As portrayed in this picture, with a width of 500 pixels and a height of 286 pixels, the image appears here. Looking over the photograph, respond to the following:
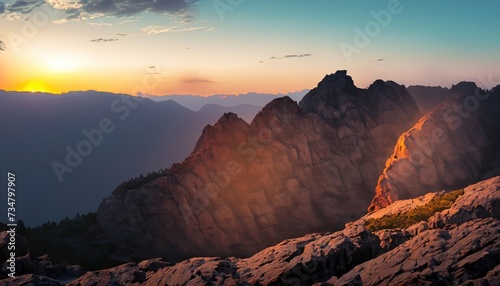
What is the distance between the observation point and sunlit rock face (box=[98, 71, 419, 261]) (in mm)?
80688

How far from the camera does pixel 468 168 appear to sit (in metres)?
89.2

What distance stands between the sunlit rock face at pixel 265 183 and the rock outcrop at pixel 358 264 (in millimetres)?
37373

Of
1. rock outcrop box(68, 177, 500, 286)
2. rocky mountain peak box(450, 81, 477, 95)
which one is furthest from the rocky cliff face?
rock outcrop box(68, 177, 500, 286)

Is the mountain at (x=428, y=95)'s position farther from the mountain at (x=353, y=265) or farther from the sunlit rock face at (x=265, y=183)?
the mountain at (x=353, y=265)

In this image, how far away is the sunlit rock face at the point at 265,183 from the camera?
80688mm

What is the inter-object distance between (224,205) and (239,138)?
14.6m

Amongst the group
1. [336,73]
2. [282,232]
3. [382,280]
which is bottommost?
[282,232]

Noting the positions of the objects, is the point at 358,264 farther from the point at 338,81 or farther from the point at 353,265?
the point at 338,81

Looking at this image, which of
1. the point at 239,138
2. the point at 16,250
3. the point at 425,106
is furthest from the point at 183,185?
the point at 425,106

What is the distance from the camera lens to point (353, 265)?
38.2m

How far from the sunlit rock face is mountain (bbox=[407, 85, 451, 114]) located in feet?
101

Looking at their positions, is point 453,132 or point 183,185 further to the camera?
point 453,132

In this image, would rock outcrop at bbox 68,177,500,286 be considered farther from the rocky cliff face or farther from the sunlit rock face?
the sunlit rock face

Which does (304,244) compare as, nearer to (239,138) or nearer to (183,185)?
(183,185)
